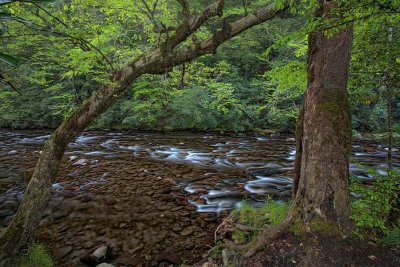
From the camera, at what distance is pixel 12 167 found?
389 inches

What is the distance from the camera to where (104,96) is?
4.12 m

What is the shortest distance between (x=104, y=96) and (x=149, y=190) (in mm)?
4173

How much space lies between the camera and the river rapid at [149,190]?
5.07 meters

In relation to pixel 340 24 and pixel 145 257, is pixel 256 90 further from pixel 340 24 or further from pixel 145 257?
pixel 340 24

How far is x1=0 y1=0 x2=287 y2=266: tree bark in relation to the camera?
12.6 feet

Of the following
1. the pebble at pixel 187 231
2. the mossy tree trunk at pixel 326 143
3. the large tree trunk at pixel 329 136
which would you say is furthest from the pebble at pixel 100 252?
the large tree trunk at pixel 329 136

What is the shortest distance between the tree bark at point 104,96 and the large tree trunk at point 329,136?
3.29 ft

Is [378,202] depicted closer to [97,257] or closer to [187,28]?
[187,28]

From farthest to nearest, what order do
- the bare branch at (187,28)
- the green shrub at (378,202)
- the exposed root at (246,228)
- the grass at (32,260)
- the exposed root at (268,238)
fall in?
the exposed root at (246,228) < the bare branch at (187,28) < the grass at (32,260) < the exposed root at (268,238) < the green shrub at (378,202)

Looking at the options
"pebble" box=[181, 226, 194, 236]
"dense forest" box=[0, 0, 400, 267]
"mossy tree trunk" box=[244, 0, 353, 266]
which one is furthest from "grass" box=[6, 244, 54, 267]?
"mossy tree trunk" box=[244, 0, 353, 266]

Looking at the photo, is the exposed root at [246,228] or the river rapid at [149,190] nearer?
the exposed root at [246,228]

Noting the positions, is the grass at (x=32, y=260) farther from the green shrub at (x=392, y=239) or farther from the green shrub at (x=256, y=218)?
the green shrub at (x=392, y=239)

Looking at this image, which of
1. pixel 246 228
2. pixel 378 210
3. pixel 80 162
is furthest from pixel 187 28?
pixel 80 162

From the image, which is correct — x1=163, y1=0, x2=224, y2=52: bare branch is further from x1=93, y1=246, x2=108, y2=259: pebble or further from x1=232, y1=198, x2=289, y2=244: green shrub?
x1=93, y1=246, x2=108, y2=259: pebble
